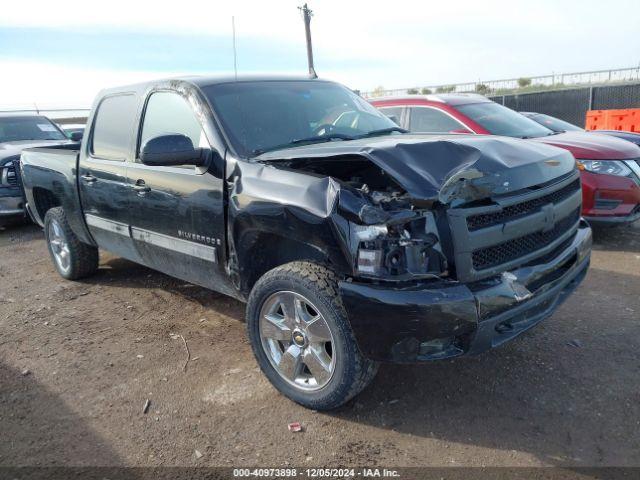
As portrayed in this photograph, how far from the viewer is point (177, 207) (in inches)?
143

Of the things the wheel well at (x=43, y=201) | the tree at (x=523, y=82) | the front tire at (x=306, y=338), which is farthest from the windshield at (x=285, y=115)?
the tree at (x=523, y=82)

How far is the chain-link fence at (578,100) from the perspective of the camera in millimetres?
16219

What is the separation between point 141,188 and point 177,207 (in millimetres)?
490

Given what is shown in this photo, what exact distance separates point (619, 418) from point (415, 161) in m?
1.75

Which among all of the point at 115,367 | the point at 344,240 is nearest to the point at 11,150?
the point at 115,367

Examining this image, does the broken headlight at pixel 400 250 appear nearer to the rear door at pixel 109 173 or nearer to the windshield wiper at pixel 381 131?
the windshield wiper at pixel 381 131

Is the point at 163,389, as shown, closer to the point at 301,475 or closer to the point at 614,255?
the point at 301,475

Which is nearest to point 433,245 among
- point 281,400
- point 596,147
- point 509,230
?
point 509,230

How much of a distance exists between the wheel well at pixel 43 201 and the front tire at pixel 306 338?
12.0 ft

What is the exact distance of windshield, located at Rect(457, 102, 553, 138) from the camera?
6.38 m

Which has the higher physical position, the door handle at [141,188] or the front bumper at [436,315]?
the door handle at [141,188]

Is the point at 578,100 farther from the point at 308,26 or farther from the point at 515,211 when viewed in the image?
the point at 515,211

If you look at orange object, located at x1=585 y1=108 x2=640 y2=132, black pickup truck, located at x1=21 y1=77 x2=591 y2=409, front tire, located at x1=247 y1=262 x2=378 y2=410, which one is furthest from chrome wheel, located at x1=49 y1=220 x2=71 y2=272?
orange object, located at x1=585 y1=108 x2=640 y2=132

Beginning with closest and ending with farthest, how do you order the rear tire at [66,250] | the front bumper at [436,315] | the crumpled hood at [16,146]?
the front bumper at [436,315] < the rear tire at [66,250] < the crumpled hood at [16,146]
